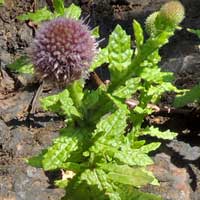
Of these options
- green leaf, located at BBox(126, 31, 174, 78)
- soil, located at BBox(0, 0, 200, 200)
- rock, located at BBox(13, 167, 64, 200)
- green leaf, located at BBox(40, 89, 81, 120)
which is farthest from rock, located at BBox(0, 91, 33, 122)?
green leaf, located at BBox(126, 31, 174, 78)

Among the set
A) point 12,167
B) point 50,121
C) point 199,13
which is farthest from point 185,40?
point 12,167

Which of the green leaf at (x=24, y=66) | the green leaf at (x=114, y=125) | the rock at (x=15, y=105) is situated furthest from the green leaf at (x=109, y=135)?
the rock at (x=15, y=105)

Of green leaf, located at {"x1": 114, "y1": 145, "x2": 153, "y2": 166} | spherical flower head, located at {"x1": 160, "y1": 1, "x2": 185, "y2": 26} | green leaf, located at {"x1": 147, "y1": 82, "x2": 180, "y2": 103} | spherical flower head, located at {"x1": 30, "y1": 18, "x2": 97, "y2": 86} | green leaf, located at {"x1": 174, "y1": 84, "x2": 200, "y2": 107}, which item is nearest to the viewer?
spherical flower head, located at {"x1": 30, "y1": 18, "x2": 97, "y2": 86}

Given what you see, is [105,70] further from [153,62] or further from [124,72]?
[124,72]

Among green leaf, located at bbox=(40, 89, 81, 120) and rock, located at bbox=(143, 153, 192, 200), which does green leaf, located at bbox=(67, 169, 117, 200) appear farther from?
rock, located at bbox=(143, 153, 192, 200)

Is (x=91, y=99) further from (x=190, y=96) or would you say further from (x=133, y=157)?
(x=190, y=96)
